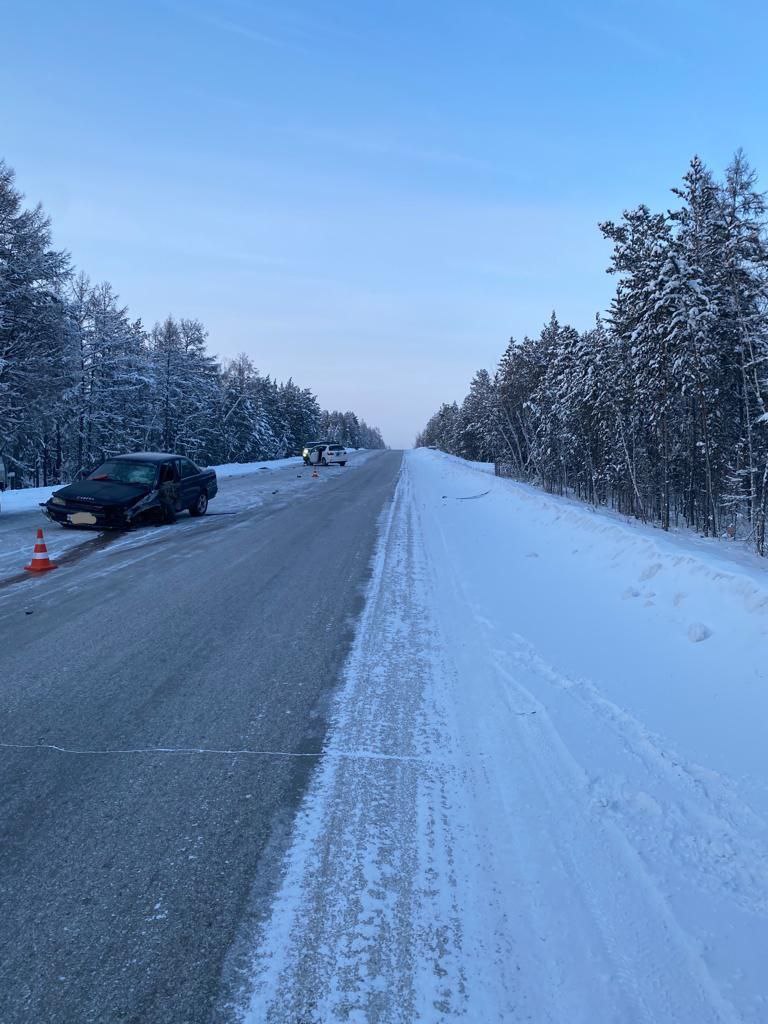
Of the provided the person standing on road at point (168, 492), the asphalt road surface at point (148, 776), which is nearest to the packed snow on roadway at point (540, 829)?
the asphalt road surface at point (148, 776)

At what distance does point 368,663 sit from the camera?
4.98 metres

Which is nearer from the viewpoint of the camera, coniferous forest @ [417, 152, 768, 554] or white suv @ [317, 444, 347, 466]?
coniferous forest @ [417, 152, 768, 554]

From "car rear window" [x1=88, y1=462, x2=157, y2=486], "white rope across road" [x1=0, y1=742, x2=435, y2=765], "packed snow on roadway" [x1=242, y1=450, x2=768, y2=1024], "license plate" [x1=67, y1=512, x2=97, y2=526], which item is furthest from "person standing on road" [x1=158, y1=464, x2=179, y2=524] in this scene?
"white rope across road" [x1=0, y1=742, x2=435, y2=765]

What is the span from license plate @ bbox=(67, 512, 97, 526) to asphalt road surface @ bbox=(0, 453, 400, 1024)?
4.10 metres

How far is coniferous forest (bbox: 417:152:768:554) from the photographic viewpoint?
64.0ft

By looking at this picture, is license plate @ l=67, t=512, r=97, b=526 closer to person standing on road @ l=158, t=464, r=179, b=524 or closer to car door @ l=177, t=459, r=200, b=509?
person standing on road @ l=158, t=464, r=179, b=524

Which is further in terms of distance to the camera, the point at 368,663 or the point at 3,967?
the point at 368,663

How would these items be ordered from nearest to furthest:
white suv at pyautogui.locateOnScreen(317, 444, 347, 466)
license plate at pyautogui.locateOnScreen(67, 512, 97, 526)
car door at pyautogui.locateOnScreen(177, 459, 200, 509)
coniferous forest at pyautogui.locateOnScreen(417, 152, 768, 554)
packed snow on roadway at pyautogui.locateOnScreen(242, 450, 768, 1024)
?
packed snow on roadway at pyautogui.locateOnScreen(242, 450, 768, 1024)
license plate at pyautogui.locateOnScreen(67, 512, 97, 526)
car door at pyautogui.locateOnScreen(177, 459, 200, 509)
coniferous forest at pyautogui.locateOnScreen(417, 152, 768, 554)
white suv at pyautogui.locateOnScreen(317, 444, 347, 466)

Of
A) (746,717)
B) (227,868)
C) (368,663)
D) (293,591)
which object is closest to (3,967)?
(227,868)

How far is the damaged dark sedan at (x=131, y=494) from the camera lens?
11.5 meters

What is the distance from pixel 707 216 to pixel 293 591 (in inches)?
880

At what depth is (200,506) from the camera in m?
14.7

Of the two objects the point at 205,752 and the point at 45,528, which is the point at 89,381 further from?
the point at 205,752

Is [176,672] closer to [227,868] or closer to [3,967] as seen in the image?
[227,868]
